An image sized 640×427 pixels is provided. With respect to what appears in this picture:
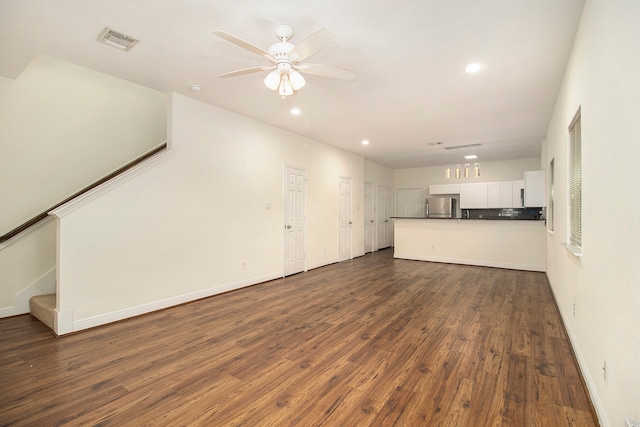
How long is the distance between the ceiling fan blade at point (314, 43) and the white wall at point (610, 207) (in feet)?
4.94

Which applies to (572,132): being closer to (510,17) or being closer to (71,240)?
(510,17)

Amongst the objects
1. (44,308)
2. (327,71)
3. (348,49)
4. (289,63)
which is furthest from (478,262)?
(44,308)

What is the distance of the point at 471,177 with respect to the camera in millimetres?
9156

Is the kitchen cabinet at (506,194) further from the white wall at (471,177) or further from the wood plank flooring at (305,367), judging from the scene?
the wood plank flooring at (305,367)

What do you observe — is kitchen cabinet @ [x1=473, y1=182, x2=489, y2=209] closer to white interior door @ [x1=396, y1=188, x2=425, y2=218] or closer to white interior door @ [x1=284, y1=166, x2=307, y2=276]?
white interior door @ [x1=396, y1=188, x2=425, y2=218]

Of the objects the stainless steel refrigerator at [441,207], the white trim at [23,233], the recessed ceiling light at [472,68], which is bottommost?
the white trim at [23,233]

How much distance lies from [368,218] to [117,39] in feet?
23.8

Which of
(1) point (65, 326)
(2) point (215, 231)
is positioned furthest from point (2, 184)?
(2) point (215, 231)

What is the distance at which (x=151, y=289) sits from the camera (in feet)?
12.1

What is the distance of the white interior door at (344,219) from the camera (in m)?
7.21

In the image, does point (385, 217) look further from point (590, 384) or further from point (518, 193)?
point (590, 384)

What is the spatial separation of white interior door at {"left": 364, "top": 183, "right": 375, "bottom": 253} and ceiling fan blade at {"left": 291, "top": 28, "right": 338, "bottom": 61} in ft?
21.7

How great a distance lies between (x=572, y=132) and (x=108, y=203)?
5000 millimetres

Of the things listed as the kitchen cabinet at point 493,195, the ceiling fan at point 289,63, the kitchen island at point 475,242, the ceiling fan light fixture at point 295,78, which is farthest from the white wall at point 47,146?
the kitchen cabinet at point 493,195
